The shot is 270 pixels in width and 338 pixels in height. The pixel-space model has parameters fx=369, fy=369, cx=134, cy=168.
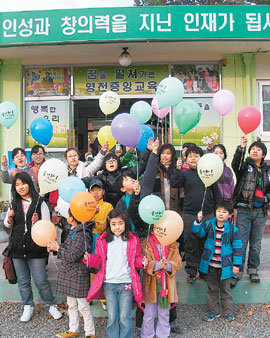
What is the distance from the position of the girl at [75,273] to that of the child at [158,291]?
511 millimetres

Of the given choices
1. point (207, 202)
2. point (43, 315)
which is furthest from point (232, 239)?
point (43, 315)

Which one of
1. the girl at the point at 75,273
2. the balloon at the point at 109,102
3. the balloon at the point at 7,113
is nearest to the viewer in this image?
the girl at the point at 75,273

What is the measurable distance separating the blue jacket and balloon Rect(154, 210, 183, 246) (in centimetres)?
38

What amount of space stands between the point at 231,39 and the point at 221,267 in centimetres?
408

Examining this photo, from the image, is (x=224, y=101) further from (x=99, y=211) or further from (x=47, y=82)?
(x=47, y=82)

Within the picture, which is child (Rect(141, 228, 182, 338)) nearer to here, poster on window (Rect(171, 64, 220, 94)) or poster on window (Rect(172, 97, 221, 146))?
poster on window (Rect(172, 97, 221, 146))

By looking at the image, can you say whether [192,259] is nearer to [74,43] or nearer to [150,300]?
[150,300]

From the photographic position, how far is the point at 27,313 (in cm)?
370

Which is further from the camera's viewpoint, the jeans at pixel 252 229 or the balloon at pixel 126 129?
the jeans at pixel 252 229

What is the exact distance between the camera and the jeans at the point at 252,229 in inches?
161

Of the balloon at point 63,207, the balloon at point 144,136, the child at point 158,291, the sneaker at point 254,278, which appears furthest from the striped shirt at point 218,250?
the balloon at point 63,207

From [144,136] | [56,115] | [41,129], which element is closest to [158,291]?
[144,136]

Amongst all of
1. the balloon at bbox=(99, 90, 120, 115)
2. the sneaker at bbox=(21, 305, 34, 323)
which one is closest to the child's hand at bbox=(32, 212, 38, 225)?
the sneaker at bbox=(21, 305, 34, 323)

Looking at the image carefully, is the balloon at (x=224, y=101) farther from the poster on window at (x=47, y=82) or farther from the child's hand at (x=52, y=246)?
the poster on window at (x=47, y=82)
